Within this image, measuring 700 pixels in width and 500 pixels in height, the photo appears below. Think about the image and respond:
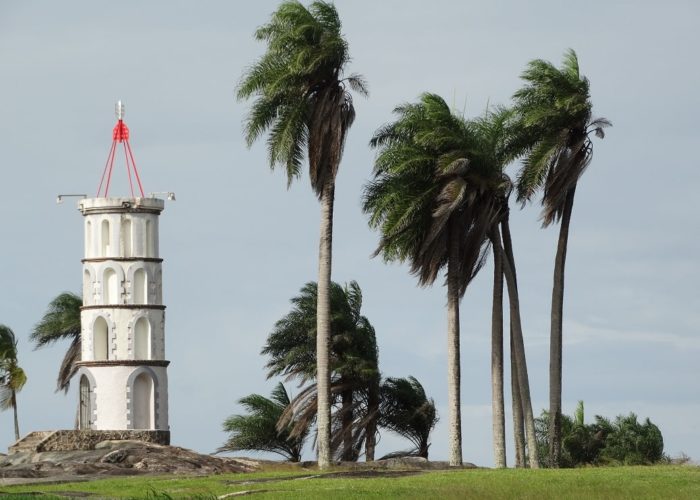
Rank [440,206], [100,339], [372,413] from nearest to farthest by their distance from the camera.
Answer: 1. [440,206]
2. [372,413]
3. [100,339]

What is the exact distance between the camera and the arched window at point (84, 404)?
56.3m

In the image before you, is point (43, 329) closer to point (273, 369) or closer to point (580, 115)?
point (273, 369)

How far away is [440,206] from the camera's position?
46219mm

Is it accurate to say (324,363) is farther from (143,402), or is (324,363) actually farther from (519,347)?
(143,402)

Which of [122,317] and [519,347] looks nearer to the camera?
[519,347]

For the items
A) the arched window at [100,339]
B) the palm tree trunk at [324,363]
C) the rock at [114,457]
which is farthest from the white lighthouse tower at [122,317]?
the palm tree trunk at [324,363]

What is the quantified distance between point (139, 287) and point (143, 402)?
4.07 metres

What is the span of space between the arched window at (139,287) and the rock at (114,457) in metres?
7.87

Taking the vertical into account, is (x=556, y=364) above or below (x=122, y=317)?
below

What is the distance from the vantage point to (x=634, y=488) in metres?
33.6

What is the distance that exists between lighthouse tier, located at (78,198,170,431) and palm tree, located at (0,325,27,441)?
10.3 metres

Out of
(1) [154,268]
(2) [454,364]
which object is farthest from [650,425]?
(1) [154,268]

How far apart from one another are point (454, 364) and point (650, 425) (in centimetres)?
1498

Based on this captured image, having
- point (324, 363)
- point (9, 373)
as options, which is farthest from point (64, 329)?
point (324, 363)
